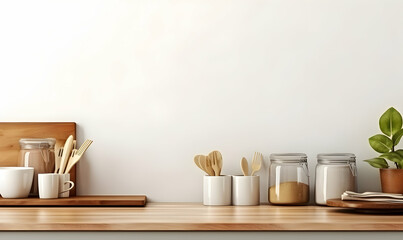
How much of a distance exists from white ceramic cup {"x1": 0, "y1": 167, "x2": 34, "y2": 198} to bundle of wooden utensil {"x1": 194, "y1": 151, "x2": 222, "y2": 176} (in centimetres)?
55

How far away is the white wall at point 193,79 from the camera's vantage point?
2059 mm

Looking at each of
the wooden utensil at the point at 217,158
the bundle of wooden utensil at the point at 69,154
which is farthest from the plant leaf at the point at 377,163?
the bundle of wooden utensil at the point at 69,154

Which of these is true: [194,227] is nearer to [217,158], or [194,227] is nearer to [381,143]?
[217,158]

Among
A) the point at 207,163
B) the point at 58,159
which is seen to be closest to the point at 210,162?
the point at 207,163

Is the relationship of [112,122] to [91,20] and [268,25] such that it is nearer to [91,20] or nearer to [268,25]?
[91,20]

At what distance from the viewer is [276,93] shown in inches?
81.5

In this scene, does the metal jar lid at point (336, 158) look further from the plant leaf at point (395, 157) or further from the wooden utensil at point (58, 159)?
the wooden utensil at point (58, 159)

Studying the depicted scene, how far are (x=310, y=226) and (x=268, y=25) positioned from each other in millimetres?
852

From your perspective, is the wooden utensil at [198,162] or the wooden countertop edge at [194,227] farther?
the wooden utensil at [198,162]

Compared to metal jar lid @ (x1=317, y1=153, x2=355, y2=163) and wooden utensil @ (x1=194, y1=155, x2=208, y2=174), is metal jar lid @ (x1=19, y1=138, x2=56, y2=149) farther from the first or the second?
metal jar lid @ (x1=317, y1=153, x2=355, y2=163)

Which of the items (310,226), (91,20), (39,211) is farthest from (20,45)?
(310,226)

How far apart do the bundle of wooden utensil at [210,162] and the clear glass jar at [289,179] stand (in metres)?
0.18

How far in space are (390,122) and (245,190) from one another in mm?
523

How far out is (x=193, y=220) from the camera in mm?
1522
